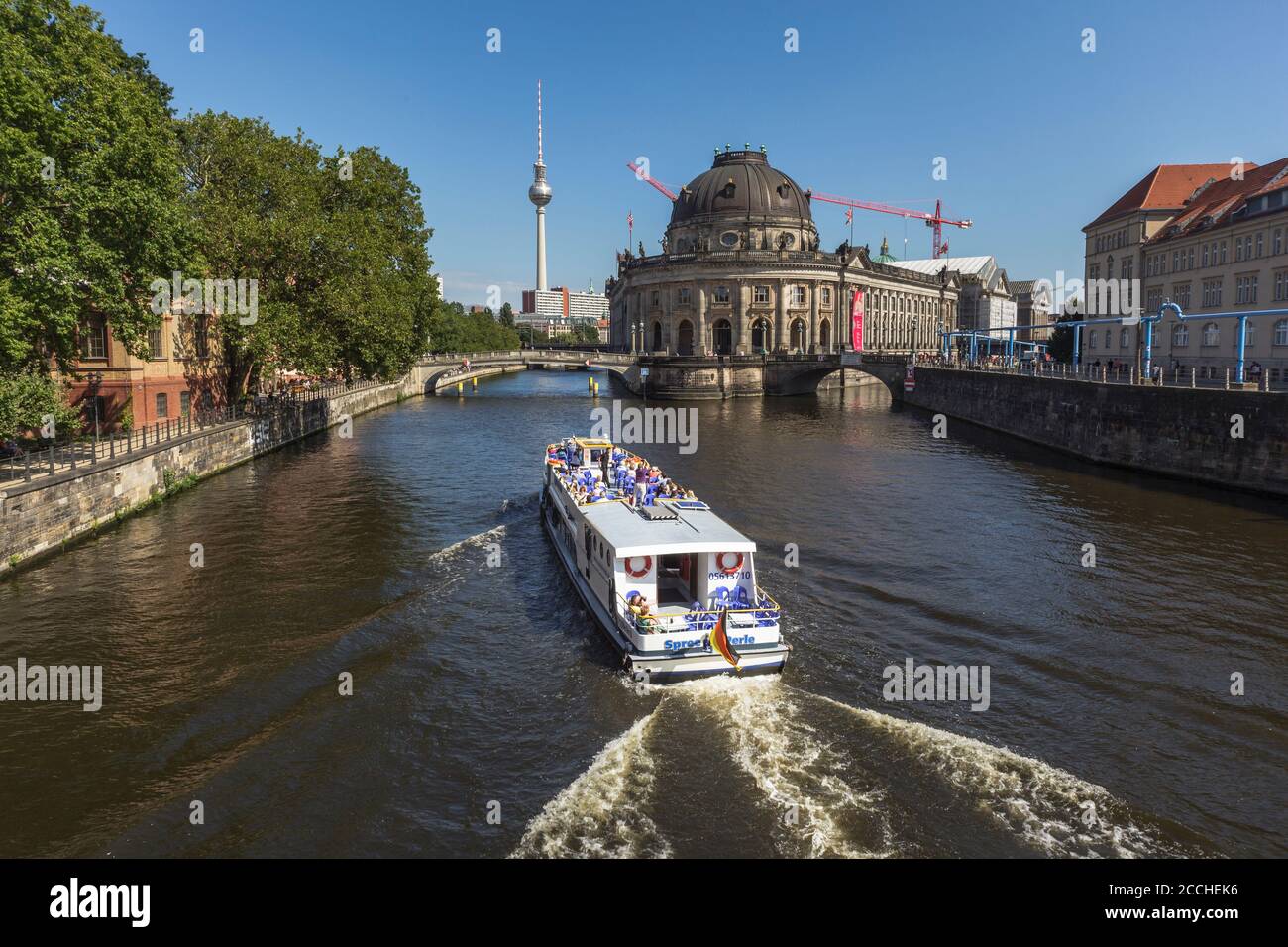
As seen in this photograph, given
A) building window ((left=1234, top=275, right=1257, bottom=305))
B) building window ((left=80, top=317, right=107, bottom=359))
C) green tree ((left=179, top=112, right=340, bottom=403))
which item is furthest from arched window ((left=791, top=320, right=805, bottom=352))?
building window ((left=80, top=317, right=107, bottom=359))

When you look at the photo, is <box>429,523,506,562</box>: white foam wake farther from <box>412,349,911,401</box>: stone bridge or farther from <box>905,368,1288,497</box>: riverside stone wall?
<box>412,349,911,401</box>: stone bridge

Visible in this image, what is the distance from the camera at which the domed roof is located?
454 ft

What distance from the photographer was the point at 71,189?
1169 inches

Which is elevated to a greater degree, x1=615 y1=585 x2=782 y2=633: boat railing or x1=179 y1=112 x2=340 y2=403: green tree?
x1=179 y1=112 x2=340 y2=403: green tree

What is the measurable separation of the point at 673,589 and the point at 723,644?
130 inches

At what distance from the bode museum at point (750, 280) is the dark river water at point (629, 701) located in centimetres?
9327

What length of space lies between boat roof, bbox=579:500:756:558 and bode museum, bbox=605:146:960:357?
320 feet

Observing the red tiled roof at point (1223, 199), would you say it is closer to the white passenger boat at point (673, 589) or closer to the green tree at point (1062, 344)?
the green tree at point (1062, 344)

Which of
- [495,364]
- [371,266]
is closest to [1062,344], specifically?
[495,364]

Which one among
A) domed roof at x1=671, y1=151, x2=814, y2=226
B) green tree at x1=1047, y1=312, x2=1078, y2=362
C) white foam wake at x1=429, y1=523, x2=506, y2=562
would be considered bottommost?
white foam wake at x1=429, y1=523, x2=506, y2=562

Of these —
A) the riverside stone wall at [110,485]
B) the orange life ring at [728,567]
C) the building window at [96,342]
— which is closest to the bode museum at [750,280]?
the riverside stone wall at [110,485]

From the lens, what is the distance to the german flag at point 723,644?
19219 millimetres

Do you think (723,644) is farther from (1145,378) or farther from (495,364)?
(495,364)
